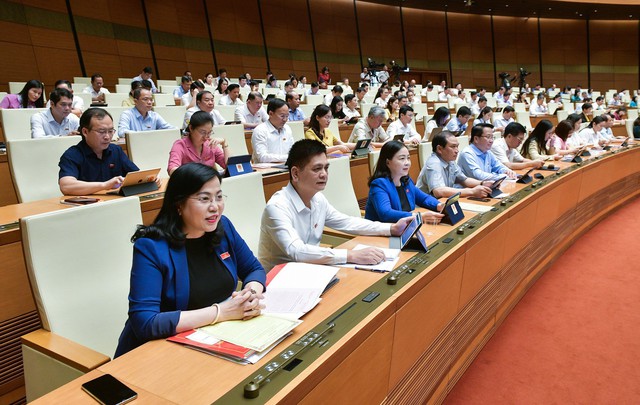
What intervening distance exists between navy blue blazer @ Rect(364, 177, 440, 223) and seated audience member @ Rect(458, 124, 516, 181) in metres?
0.86

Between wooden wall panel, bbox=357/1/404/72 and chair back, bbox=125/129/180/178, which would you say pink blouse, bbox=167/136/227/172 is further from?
wooden wall panel, bbox=357/1/404/72

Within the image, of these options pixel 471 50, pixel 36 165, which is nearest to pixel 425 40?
pixel 471 50

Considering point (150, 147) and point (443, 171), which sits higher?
point (150, 147)

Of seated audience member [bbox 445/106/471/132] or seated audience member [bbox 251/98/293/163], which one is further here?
seated audience member [bbox 445/106/471/132]

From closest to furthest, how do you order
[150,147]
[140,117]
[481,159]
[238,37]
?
[150,147], [481,159], [140,117], [238,37]

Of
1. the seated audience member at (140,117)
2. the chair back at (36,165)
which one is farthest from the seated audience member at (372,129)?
the chair back at (36,165)

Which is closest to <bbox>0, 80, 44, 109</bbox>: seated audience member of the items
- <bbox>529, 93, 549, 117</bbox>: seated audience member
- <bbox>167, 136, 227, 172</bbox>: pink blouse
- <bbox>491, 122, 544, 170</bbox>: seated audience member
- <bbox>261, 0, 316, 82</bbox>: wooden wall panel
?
<bbox>167, 136, 227, 172</bbox>: pink blouse

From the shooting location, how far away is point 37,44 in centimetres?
719

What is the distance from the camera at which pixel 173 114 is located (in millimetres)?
4270

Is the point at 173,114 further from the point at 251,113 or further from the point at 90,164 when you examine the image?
the point at 90,164

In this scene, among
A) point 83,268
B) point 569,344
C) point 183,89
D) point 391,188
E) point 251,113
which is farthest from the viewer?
point 183,89

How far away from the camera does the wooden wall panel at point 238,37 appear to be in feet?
32.7

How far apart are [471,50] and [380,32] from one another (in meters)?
3.42

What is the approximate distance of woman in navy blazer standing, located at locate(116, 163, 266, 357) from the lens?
3.41 feet
